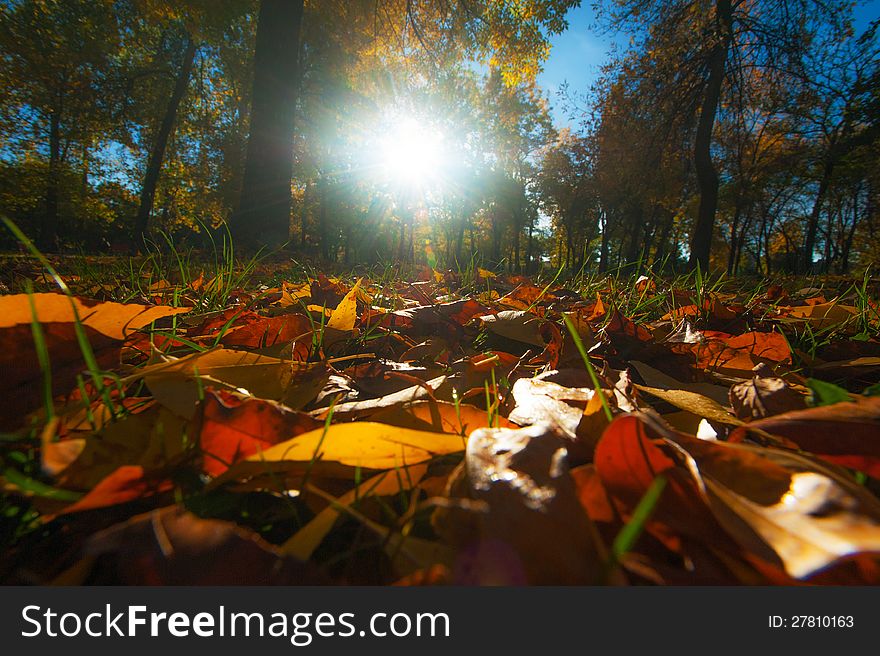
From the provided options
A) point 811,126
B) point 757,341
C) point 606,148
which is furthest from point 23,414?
point 811,126

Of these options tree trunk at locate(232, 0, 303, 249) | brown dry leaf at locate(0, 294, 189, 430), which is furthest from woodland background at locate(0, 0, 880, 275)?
brown dry leaf at locate(0, 294, 189, 430)

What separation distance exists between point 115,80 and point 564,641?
56.5 feet

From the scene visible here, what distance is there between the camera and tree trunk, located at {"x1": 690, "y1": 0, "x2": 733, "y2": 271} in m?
8.63

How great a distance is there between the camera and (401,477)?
48 centimetres

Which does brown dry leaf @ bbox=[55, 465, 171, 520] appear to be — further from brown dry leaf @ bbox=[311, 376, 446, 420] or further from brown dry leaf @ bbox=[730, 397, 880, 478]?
brown dry leaf @ bbox=[730, 397, 880, 478]

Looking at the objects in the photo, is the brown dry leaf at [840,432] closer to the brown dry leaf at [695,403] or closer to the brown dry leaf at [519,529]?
the brown dry leaf at [695,403]

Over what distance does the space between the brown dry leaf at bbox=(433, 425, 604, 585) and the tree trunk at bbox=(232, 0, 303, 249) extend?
560 cm

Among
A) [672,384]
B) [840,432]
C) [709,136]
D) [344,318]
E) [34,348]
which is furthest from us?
[709,136]

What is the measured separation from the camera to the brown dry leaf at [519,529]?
0.31 meters

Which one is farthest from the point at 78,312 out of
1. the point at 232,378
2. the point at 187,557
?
the point at 187,557

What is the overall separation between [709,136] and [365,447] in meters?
11.3

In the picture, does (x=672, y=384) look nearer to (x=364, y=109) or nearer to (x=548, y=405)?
(x=548, y=405)

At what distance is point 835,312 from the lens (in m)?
1.37

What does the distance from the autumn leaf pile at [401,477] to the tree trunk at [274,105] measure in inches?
206
